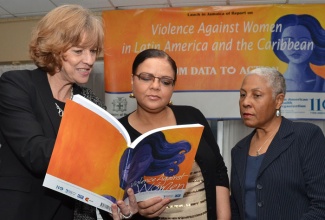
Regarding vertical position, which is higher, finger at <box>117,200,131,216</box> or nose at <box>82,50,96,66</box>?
nose at <box>82,50,96,66</box>

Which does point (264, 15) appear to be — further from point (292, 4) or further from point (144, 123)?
point (144, 123)

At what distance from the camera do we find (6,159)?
4.52ft

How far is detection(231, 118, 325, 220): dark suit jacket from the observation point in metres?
1.82

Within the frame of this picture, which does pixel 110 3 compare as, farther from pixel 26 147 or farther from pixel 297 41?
pixel 26 147

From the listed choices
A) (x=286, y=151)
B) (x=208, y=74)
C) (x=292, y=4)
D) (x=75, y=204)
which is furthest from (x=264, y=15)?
(x=75, y=204)

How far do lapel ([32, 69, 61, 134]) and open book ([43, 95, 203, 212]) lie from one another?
26 cm

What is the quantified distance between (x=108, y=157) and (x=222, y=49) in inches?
149

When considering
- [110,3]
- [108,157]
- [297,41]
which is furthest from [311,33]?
[108,157]

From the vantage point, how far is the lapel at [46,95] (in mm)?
1425

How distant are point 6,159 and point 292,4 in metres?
4.31

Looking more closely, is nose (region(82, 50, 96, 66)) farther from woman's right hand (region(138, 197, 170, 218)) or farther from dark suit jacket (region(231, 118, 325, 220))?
dark suit jacket (region(231, 118, 325, 220))

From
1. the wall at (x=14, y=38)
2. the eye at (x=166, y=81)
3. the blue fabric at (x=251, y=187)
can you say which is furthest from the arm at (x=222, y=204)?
the wall at (x=14, y=38)

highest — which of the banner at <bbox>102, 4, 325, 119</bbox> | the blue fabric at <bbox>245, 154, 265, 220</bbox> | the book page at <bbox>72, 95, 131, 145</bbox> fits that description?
the banner at <bbox>102, 4, 325, 119</bbox>

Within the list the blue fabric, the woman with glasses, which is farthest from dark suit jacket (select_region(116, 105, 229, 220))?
the blue fabric
